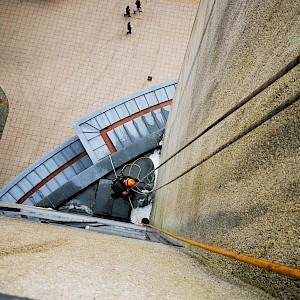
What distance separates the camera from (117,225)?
17.5 feet

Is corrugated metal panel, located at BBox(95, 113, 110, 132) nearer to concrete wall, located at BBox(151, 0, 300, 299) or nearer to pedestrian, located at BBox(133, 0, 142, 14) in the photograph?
concrete wall, located at BBox(151, 0, 300, 299)

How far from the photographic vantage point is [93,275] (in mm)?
1348

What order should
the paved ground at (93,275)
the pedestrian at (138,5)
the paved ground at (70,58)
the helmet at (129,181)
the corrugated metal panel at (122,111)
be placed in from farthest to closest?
the pedestrian at (138,5), the paved ground at (70,58), the corrugated metal panel at (122,111), the helmet at (129,181), the paved ground at (93,275)

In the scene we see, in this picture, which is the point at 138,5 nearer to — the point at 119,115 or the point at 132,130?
the point at 119,115

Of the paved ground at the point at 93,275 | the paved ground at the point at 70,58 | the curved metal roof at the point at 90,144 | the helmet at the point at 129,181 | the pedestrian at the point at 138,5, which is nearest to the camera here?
the paved ground at the point at 93,275

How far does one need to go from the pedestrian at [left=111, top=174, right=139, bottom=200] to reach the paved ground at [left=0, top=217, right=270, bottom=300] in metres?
3.87

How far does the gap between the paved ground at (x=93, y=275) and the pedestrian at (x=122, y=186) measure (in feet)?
12.7

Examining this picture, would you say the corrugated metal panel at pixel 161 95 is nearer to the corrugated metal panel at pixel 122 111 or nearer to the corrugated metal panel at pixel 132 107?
the corrugated metal panel at pixel 132 107

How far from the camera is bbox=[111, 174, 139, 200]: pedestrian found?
230 inches

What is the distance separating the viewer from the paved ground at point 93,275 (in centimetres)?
Result: 113

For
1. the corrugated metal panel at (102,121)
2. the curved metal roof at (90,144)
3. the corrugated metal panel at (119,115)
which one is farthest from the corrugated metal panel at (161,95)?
the corrugated metal panel at (102,121)

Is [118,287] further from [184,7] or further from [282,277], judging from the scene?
[184,7]

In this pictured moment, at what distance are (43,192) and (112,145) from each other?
5.51ft

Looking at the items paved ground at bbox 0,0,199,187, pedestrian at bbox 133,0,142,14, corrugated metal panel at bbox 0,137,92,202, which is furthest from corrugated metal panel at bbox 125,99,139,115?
pedestrian at bbox 133,0,142,14
